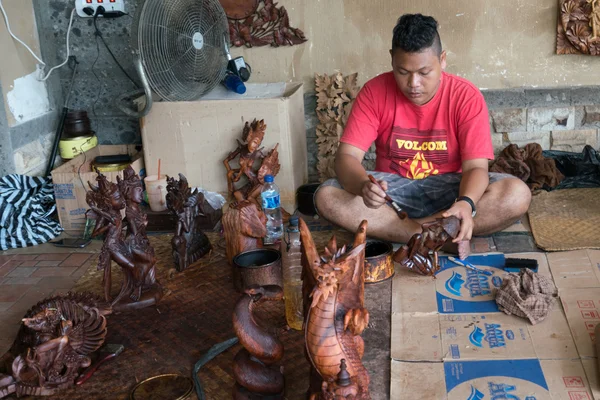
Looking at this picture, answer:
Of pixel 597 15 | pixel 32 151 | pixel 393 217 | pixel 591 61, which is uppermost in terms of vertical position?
pixel 597 15

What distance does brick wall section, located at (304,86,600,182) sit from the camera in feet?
14.1

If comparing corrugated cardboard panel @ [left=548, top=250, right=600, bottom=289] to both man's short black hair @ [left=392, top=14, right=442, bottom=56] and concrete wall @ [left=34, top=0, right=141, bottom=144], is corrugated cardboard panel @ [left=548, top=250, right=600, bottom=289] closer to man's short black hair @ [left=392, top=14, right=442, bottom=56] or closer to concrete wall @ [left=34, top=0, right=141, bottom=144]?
man's short black hair @ [left=392, top=14, right=442, bottom=56]

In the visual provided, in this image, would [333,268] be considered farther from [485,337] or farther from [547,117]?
[547,117]

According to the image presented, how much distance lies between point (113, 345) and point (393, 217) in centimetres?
152

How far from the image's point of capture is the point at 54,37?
468 cm

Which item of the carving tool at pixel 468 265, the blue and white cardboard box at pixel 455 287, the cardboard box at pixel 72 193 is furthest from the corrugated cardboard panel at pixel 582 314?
the cardboard box at pixel 72 193

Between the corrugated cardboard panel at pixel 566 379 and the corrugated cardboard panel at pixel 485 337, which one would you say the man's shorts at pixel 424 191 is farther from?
the corrugated cardboard panel at pixel 566 379

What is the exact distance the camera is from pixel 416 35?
2.84 metres

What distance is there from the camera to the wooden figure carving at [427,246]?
9.04ft

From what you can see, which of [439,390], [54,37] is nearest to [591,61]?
[439,390]

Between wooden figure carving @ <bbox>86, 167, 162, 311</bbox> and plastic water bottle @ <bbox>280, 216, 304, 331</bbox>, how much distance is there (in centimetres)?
69

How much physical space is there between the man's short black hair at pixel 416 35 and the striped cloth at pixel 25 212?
8.36ft

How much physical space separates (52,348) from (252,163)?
1984 mm

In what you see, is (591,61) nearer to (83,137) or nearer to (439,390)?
(439,390)
